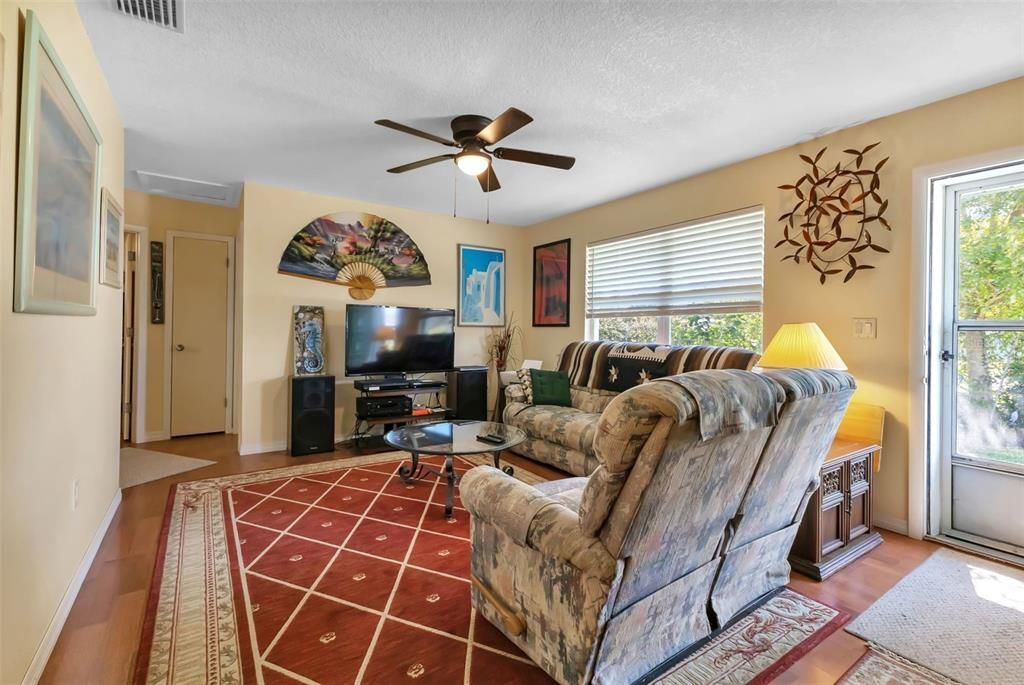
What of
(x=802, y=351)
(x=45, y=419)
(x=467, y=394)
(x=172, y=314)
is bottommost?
(x=467, y=394)

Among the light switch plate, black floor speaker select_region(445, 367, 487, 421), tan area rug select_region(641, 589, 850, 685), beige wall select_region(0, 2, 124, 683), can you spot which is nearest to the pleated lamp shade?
the light switch plate

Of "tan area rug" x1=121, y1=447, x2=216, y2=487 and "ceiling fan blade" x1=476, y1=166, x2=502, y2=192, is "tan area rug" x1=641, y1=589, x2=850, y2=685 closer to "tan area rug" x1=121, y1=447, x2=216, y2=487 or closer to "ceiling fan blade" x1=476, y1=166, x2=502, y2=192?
"ceiling fan blade" x1=476, y1=166, x2=502, y2=192

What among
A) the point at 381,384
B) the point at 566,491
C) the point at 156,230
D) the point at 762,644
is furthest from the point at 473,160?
the point at 156,230

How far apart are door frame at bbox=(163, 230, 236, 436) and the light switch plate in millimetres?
5589

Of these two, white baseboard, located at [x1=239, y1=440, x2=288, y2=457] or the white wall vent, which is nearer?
the white wall vent

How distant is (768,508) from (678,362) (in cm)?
186

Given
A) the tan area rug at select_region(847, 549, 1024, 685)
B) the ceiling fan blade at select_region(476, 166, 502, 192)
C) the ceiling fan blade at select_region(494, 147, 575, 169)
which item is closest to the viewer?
the tan area rug at select_region(847, 549, 1024, 685)

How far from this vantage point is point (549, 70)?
2279 mm

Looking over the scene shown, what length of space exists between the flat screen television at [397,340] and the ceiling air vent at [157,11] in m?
2.50

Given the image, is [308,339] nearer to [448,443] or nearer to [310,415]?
[310,415]

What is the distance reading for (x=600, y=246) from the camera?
15.6ft

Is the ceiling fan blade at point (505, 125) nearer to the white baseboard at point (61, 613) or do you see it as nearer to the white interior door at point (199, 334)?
the white baseboard at point (61, 613)

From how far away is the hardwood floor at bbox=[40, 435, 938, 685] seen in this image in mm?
1546

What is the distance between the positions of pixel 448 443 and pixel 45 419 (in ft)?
6.16
